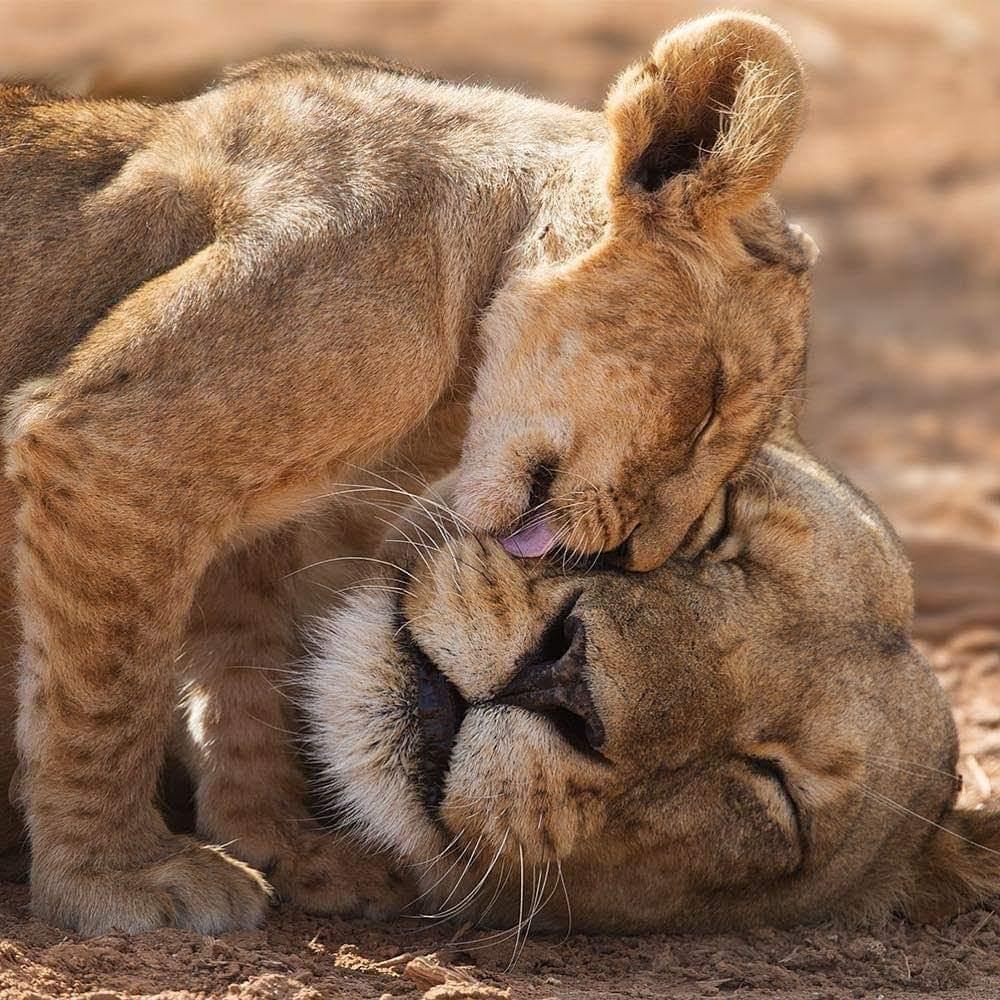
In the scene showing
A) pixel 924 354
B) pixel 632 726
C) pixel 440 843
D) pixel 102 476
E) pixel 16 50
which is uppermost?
pixel 16 50

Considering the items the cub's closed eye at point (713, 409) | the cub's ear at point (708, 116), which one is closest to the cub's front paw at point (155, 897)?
the cub's closed eye at point (713, 409)

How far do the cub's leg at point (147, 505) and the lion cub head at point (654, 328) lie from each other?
0.26 m

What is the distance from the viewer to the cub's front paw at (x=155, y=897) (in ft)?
9.96

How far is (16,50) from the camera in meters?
10.2

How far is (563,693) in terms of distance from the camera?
112 inches

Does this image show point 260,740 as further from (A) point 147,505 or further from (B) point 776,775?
(B) point 776,775

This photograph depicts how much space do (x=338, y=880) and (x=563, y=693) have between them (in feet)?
2.46

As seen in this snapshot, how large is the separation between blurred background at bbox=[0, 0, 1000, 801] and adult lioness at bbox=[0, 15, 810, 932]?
64.4 inches

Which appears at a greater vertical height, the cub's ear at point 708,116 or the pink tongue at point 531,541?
the cub's ear at point 708,116

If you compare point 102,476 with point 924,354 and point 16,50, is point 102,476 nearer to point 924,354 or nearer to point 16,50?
point 924,354

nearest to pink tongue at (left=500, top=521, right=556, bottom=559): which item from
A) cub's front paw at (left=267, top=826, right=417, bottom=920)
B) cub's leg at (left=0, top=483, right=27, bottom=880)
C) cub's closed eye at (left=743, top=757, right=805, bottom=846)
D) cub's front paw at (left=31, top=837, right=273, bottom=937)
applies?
cub's closed eye at (left=743, top=757, right=805, bottom=846)

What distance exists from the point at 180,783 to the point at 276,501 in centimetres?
84

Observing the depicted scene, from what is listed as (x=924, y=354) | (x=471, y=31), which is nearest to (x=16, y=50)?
(x=471, y=31)

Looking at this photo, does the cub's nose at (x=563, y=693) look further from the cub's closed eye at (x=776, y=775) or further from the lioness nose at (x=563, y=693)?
the cub's closed eye at (x=776, y=775)
